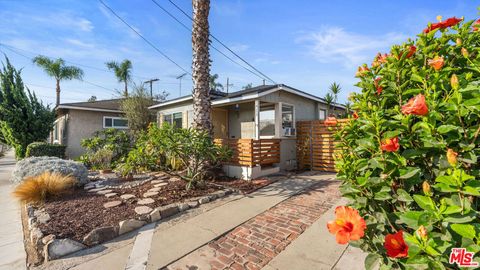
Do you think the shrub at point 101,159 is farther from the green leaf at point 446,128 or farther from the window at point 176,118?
the green leaf at point 446,128

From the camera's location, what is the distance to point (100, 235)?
3.56 meters

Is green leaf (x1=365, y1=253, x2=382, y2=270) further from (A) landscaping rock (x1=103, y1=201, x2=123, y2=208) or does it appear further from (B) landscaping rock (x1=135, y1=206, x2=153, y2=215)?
(A) landscaping rock (x1=103, y1=201, x2=123, y2=208)

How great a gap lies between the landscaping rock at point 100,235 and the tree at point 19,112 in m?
13.4

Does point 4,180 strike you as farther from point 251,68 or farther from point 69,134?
point 251,68

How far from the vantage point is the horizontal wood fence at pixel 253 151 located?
7.51 metres

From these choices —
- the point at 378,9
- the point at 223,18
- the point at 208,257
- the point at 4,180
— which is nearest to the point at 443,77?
the point at 208,257

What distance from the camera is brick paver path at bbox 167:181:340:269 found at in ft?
9.55

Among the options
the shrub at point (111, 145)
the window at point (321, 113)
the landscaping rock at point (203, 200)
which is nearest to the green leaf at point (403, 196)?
the landscaping rock at point (203, 200)

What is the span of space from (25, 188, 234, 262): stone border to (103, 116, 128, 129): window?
11.7 metres

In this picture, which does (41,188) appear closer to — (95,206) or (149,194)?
(95,206)

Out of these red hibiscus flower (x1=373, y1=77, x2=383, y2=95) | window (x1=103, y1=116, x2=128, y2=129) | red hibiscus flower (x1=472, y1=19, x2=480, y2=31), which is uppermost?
window (x1=103, y1=116, x2=128, y2=129)

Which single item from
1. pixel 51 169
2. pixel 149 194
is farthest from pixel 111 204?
pixel 51 169

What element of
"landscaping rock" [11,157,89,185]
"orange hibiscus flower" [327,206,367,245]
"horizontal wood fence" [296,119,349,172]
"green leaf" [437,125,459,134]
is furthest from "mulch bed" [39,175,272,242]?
"green leaf" [437,125,459,134]

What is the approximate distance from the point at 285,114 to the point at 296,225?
21.6ft
